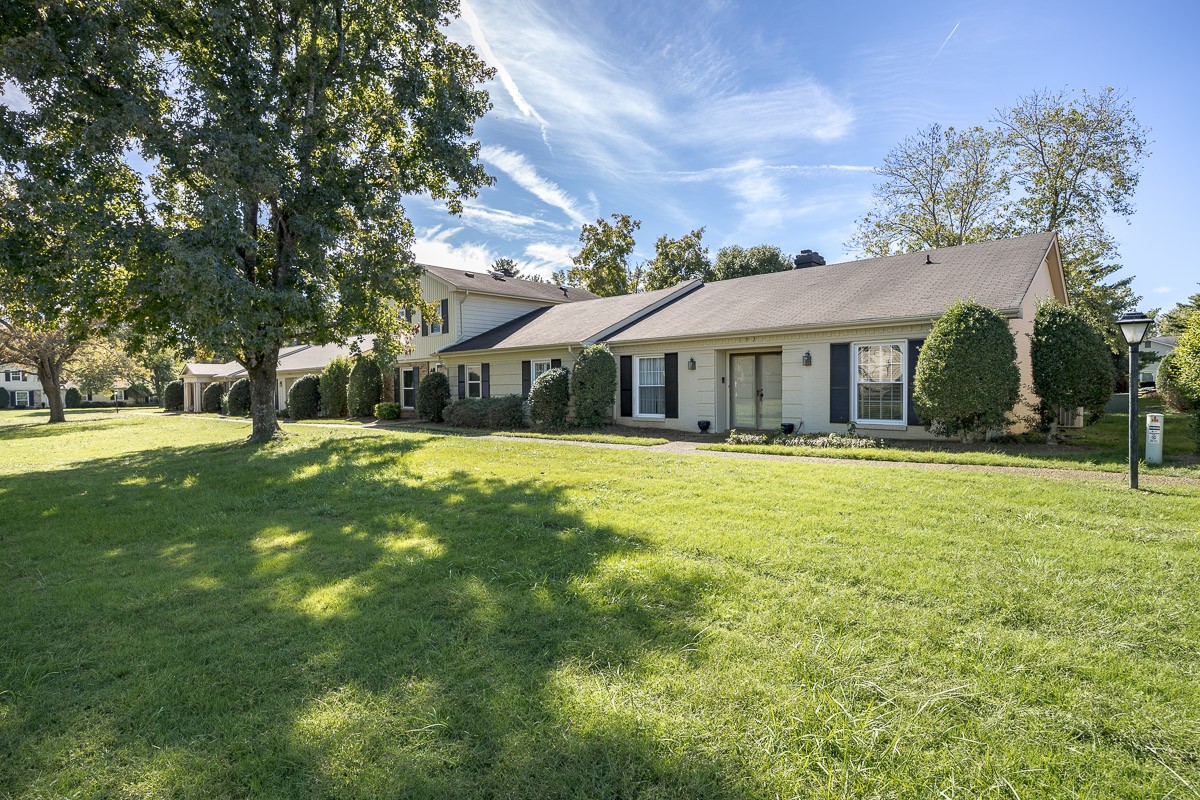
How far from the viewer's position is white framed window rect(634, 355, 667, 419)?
15.4m

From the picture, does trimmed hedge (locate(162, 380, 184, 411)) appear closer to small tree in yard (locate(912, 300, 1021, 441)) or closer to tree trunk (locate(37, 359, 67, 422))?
tree trunk (locate(37, 359, 67, 422))

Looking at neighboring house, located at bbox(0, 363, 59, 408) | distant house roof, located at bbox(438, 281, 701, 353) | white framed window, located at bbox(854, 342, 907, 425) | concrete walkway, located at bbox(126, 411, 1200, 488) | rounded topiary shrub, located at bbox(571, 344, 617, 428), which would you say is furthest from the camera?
neighboring house, located at bbox(0, 363, 59, 408)

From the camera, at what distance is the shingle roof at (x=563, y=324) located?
17516 mm

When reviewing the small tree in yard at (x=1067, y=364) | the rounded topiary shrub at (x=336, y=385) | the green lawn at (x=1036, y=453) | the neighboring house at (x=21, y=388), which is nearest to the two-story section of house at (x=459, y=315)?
the rounded topiary shrub at (x=336, y=385)

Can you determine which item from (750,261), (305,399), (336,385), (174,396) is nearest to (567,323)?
(336,385)

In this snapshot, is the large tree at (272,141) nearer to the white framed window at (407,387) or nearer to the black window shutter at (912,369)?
Result: the white framed window at (407,387)

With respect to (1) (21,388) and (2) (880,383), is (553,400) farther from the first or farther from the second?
(1) (21,388)

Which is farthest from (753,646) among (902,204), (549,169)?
(902,204)

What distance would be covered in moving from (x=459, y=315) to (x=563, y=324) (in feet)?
14.9

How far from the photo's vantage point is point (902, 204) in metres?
26.5

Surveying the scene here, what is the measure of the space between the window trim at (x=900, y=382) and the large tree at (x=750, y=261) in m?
20.4

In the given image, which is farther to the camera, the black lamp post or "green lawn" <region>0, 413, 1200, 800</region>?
the black lamp post

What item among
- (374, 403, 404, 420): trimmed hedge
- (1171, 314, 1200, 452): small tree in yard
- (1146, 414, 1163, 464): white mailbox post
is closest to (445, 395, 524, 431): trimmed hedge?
(374, 403, 404, 420): trimmed hedge

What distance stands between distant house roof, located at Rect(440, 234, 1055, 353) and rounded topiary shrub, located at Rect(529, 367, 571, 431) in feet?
4.88
